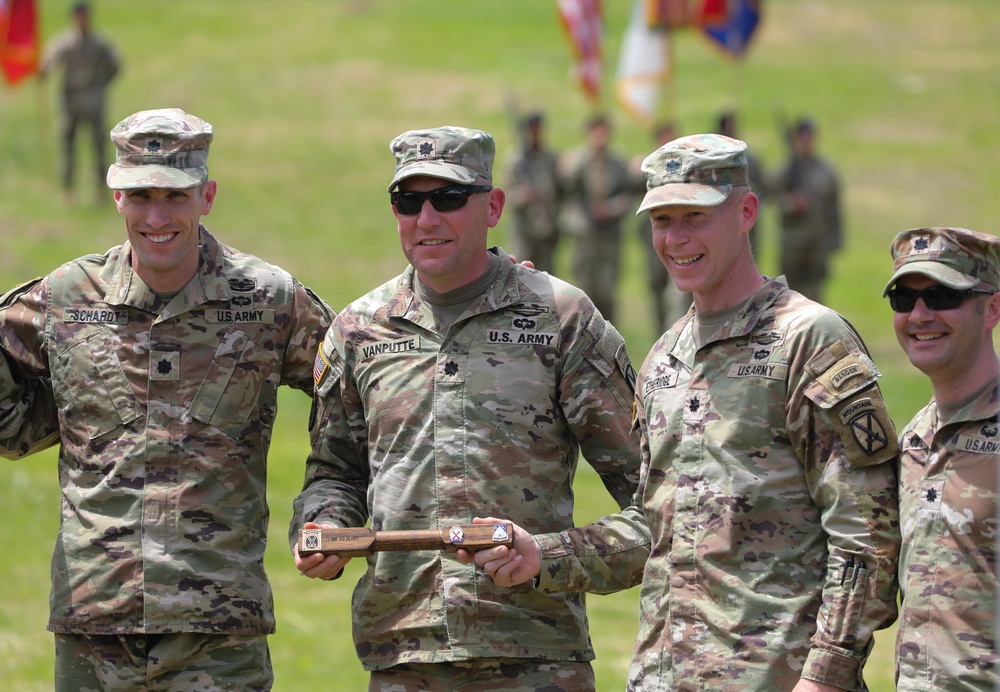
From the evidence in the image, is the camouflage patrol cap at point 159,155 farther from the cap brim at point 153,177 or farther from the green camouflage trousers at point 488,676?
the green camouflage trousers at point 488,676

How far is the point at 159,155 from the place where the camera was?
590 centimetres

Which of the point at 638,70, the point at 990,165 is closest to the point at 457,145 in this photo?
the point at 638,70

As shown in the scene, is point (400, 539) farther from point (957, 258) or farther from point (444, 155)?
point (957, 258)

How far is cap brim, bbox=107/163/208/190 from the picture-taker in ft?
19.0

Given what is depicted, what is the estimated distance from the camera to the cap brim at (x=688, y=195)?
16.6ft

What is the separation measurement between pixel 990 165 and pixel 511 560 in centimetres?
3246

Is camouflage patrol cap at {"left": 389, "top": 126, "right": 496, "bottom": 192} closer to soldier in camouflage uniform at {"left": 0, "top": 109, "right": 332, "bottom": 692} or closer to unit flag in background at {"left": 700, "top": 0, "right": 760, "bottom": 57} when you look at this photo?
soldier in camouflage uniform at {"left": 0, "top": 109, "right": 332, "bottom": 692}

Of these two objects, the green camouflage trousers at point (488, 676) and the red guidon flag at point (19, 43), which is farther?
the red guidon flag at point (19, 43)

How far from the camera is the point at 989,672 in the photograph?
15.1 feet

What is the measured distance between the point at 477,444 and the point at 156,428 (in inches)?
49.6

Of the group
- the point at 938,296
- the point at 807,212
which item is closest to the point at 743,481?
the point at 938,296

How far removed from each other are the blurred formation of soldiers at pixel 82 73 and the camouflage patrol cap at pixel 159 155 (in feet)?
66.7

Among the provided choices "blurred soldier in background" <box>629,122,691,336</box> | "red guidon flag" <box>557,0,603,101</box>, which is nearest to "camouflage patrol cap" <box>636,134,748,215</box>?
"blurred soldier in background" <box>629,122,691,336</box>

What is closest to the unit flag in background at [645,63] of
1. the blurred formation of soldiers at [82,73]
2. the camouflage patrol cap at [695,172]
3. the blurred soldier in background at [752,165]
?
the blurred soldier in background at [752,165]
